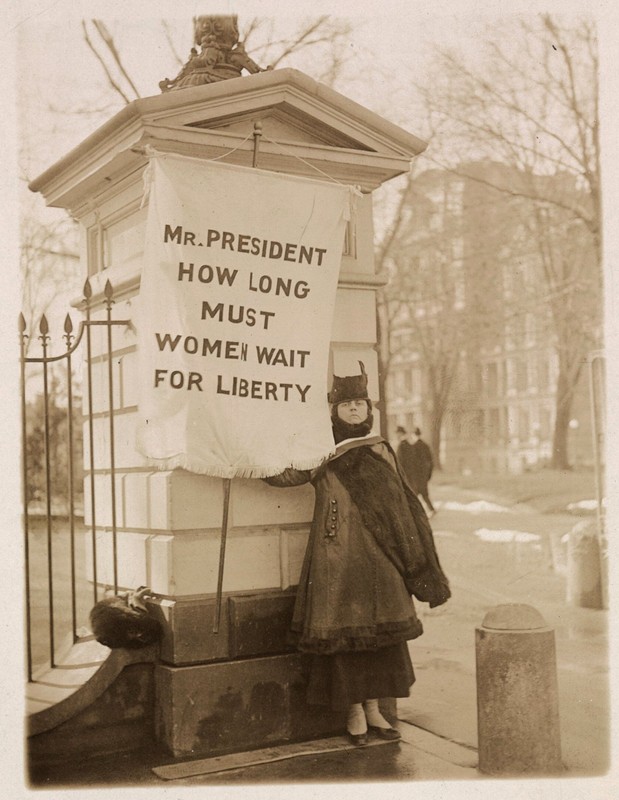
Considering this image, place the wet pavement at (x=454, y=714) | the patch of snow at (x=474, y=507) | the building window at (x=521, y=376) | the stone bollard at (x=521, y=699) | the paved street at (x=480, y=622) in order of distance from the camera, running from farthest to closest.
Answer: the building window at (x=521, y=376) < the patch of snow at (x=474, y=507) < the paved street at (x=480, y=622) < the wet pavement at (x=454, y=714) < the stone bollard at (x=521, y=699)

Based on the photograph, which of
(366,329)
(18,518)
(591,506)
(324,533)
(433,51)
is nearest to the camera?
(18,518)

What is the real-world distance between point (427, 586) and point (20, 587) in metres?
2.12

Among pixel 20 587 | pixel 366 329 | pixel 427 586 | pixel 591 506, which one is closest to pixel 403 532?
pixel 427 586

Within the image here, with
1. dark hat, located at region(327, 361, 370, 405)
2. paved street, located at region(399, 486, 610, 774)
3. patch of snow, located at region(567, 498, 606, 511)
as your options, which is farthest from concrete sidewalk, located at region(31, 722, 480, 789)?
patch of snow, located at region(567, 498, 606, 511)

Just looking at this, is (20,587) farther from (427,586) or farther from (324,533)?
(427,586)

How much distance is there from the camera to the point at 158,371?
4.87 metres

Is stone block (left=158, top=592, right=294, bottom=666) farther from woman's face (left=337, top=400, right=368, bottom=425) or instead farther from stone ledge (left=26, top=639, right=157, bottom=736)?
woman's face (left=337, top=400, right=368, bottom=425)

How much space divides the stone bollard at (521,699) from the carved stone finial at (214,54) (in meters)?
3.65

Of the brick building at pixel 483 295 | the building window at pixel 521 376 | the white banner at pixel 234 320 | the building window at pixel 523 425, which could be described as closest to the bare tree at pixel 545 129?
the brick building at pixel 483 295

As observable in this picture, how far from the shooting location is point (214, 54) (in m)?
5.96

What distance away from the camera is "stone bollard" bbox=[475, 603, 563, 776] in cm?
470

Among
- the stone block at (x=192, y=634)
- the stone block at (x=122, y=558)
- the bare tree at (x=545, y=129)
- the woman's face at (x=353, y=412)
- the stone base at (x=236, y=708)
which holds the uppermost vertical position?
the bare tree at (x=545, y=129)

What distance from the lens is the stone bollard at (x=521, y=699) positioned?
4699 mm

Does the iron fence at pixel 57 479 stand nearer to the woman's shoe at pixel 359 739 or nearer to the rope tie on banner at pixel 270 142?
the rope tie on banner at pixel 270 142
